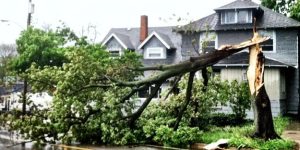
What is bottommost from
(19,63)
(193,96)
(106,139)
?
(106,139)

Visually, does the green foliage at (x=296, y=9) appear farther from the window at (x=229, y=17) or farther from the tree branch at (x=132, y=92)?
the tree branch at (x=132, y=92)

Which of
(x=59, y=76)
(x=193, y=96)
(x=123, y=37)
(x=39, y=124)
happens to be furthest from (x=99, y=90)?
(x=123, y=37)

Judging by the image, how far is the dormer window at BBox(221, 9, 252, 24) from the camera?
28.5m

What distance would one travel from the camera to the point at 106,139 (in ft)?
54.3

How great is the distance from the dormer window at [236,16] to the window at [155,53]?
590cm

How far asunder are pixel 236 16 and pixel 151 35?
7.13 metres

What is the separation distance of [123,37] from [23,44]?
29.2 ft

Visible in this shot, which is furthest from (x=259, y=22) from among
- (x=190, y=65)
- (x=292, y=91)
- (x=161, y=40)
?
(x=190, y=65)

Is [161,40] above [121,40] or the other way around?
the other way around

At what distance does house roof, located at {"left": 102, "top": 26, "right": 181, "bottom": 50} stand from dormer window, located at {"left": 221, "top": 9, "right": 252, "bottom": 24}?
5.33m

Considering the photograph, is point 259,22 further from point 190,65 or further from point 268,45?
point 190,65

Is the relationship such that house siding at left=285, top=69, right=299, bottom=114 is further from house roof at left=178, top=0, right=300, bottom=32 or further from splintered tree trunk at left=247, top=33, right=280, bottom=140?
splintered tree trunk at left=247, top=33, right=280, bottom=140

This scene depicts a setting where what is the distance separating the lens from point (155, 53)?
1303 inches

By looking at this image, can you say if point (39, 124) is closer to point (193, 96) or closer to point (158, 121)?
point (158, 121)
